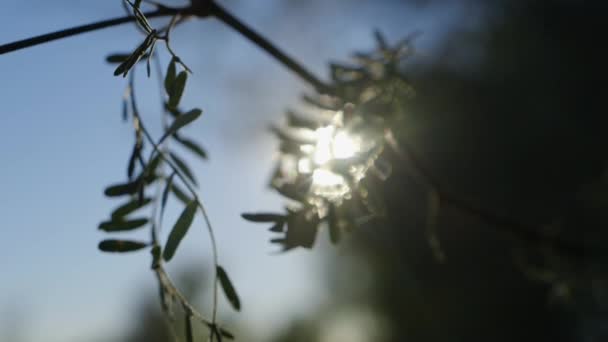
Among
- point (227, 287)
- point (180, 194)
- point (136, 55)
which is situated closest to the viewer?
point (136, 55)

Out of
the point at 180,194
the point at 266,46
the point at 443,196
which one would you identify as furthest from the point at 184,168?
the point at 443,196

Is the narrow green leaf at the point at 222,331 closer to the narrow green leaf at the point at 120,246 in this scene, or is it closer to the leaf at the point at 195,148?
the narrow green leaf at the point at 120,246

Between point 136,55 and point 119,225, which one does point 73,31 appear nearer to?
point 136,55

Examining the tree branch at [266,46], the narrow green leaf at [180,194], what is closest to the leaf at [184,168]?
the narrow green leaf at [180,194]

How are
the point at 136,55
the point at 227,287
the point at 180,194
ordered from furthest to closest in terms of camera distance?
the point at 180,194 < the point at 227,287 < the point at 136,55

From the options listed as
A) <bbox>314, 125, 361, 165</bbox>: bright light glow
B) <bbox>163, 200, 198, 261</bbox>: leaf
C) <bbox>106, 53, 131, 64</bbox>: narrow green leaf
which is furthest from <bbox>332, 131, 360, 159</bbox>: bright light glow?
<bbox>106, 53, 131, 64</bbox>: narrow green leaf

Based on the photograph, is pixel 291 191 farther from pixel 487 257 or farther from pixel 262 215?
pixel 487 257
